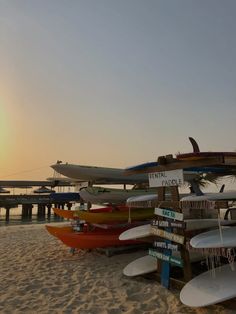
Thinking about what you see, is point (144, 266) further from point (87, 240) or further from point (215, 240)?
point (87, 240)

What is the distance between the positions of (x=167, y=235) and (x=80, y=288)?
1806 mm

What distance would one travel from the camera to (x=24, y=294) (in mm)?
5473

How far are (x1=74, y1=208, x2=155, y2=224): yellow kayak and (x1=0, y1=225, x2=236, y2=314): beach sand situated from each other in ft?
2.86

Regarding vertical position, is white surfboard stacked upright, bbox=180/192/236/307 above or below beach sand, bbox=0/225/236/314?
above

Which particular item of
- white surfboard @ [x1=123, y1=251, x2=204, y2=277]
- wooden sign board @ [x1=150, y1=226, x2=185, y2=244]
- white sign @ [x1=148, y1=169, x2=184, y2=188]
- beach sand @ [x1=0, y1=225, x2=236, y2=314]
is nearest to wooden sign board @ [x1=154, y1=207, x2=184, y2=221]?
wooden sign board @ [x1=150, y1=226, x2=185, y2=244]

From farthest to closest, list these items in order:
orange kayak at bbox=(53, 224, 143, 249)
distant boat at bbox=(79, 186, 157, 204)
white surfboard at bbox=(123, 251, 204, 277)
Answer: distant boat at bbox=(79, 186, 157, 204) → orange kayak at bbox=(53, 224, 143, 249) → white surfboard at bbox=(123, 251, 204, 277)

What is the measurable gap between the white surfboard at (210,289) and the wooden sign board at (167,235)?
0.64 m

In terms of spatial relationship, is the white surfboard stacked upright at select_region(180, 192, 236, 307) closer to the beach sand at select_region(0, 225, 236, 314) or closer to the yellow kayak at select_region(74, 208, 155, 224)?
the beach sand at select_region(0, 225, 236, 314)

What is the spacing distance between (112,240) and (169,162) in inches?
131

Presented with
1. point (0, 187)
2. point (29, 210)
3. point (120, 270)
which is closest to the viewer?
point (120, 270)

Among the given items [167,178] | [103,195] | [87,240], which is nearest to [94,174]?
[103,195]

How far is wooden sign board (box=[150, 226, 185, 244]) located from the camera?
521 centimetres

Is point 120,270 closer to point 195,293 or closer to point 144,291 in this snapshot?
point 144,291

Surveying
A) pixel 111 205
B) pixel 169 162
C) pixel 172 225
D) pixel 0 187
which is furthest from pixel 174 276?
pixel 0 187
